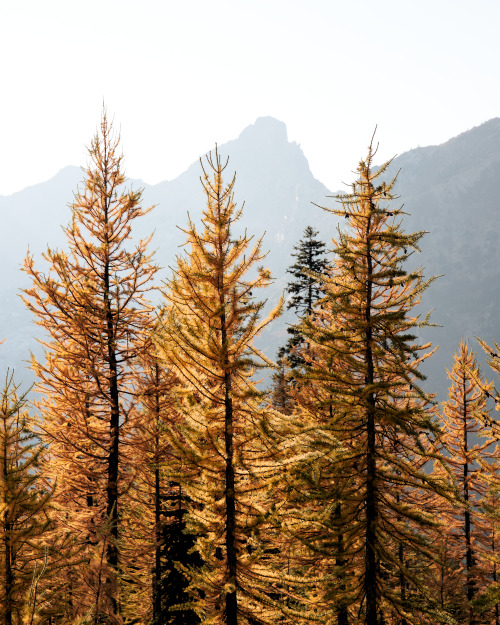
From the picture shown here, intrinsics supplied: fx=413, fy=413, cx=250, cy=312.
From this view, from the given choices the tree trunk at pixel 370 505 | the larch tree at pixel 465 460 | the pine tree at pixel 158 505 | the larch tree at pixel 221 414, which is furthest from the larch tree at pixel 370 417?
the larch tree at pixel 465 460

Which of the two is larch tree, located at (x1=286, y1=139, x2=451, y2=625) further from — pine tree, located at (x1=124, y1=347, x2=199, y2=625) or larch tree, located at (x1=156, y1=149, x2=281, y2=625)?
pine tree, located at (x1=124, y1=347, x2=199, y2=625)

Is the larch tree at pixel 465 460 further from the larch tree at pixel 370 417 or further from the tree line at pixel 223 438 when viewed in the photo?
the larch tree at pixel 370 417

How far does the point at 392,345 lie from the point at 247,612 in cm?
575

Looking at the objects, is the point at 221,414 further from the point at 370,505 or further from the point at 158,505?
the point at 158,505

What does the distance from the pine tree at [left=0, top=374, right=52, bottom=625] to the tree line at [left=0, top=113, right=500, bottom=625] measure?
4 centimetres

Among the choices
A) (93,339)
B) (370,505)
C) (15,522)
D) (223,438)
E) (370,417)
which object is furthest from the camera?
(93,339)

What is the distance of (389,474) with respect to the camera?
8.95 meters

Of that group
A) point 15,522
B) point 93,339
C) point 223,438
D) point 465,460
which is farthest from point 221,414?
point 465,460

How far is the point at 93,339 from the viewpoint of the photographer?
11.1 metres

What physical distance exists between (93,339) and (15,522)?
16.1ft

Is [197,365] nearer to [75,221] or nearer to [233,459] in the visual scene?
[233,459]

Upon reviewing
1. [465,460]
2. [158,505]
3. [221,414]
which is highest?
[221,414]

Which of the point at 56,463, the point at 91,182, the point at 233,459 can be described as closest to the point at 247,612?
the point at 233,459

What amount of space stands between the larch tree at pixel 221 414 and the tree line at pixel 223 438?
0.11 feet
